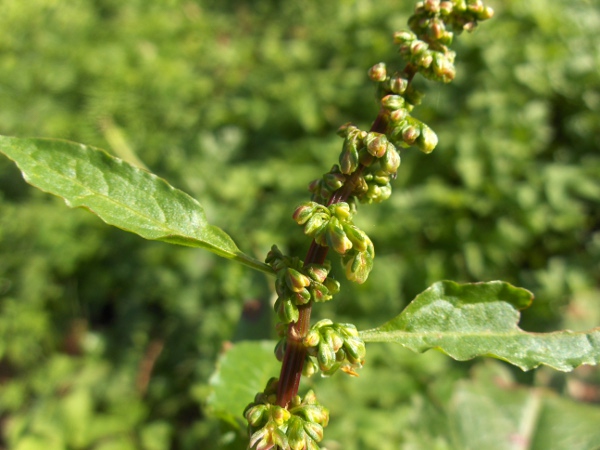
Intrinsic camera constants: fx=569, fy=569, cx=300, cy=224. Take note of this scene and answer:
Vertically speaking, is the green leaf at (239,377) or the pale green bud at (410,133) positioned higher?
the pale green bud at (410,133)

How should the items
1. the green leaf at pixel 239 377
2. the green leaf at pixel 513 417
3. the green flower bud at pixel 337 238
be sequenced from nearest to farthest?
the green flower bud at pixel 337 238, the green leaf at pixel 239 377, the green leaf at pixel 513 417

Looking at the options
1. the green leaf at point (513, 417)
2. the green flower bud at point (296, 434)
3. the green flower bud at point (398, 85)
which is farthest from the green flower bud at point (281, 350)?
the green leaf at point (513, 417)

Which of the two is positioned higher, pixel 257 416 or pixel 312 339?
pixel 312 339

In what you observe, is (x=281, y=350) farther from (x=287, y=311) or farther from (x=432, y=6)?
(x=432, y=6)

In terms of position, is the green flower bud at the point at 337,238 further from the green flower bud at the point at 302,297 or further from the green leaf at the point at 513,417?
the green leaf at the point at 513,417

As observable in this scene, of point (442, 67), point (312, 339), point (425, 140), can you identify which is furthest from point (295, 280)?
point (442, 67)

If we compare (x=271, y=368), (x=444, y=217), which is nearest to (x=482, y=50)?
(x=444, y=217)
